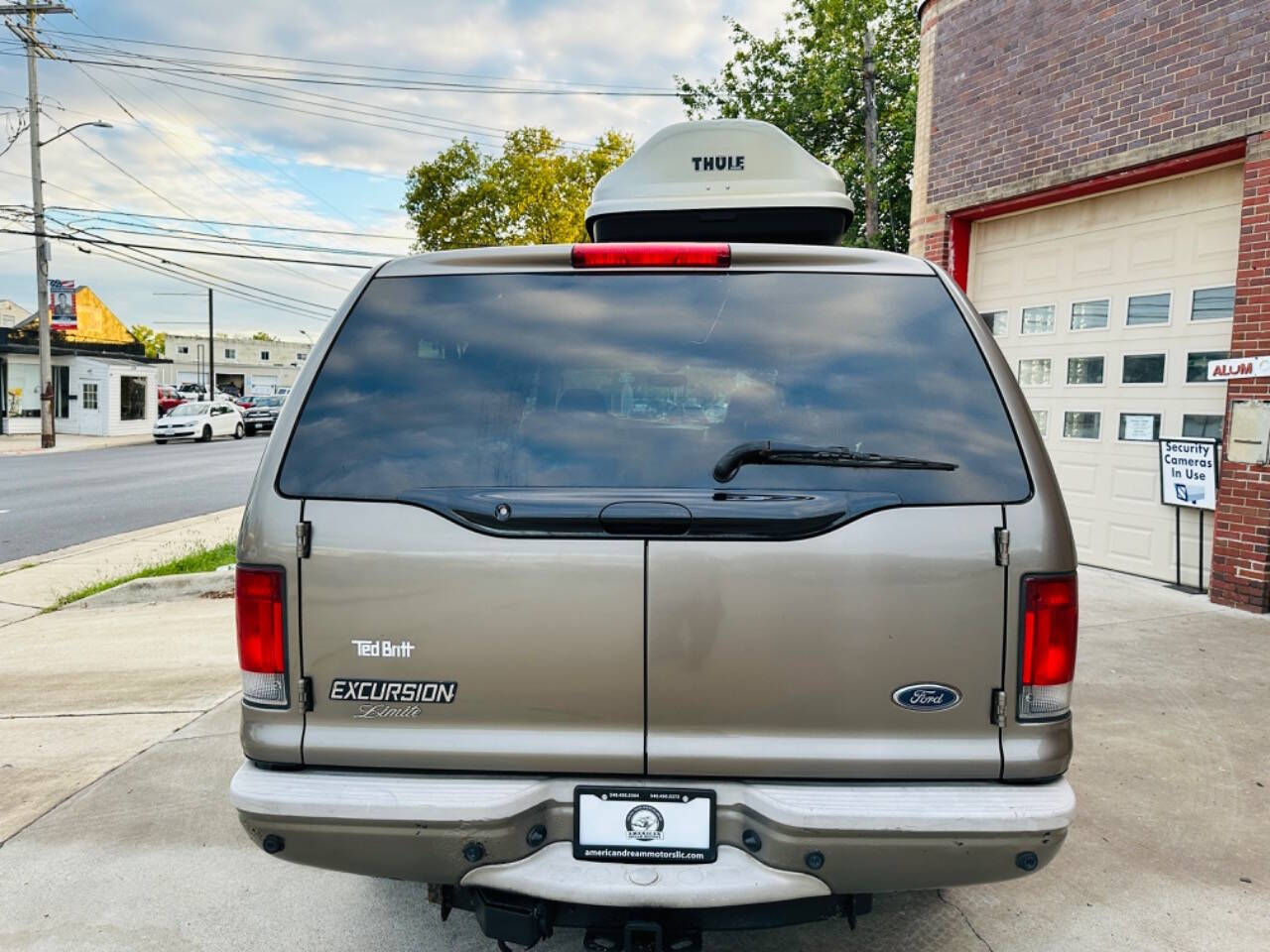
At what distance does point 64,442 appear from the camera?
29516 millimetres

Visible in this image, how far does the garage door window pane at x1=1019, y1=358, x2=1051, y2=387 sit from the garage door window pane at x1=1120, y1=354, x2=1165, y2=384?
884mm

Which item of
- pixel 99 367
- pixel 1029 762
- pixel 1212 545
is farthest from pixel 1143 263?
pixel 99 367

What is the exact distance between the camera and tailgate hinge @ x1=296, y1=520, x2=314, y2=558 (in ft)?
6.77

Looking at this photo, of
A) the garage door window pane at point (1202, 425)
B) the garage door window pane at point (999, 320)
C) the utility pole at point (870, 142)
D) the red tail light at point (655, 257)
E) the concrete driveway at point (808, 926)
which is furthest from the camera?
the utility pole at point (870, 142)

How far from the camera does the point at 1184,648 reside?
18.7 ft

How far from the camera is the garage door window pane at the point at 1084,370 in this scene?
811 cm

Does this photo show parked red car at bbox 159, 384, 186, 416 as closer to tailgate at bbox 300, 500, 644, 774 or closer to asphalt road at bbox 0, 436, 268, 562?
asphalt road at bbox 0, 436, 268, 562

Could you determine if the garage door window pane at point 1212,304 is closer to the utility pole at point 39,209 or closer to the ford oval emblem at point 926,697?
the ford oval emblem at point 926,697

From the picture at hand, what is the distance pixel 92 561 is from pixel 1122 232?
33.7 ft

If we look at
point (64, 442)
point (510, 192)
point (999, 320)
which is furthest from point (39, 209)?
point (999, 320)

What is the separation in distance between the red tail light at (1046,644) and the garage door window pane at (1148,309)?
6.56 metres

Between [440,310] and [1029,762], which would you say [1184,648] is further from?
[440,310]

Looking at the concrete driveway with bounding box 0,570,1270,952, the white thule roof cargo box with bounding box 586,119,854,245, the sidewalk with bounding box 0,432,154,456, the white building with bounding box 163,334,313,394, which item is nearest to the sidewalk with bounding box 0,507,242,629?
the concrete driveway with bounding box 0,570,1270,952

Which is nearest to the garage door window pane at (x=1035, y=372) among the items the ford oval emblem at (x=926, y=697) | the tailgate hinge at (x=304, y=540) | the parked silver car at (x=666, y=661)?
the parked silver car at (x=666, y=661)
